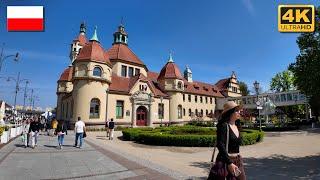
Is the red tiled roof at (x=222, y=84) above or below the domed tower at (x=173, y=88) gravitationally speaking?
above

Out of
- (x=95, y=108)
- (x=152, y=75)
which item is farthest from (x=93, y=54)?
(x=152, y=75)

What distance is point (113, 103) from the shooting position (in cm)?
4325

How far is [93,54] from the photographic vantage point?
4238cm

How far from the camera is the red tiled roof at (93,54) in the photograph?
41.8 m

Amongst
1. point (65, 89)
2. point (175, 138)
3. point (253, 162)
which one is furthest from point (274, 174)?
point (65, 89)

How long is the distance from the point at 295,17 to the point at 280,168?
249 inches

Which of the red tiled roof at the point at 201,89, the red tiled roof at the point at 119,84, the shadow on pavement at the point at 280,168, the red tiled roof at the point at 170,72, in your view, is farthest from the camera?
the red tiled roof at the point at 201,89

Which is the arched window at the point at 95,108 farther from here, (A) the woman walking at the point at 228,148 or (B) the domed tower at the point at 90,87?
(A) the woman walking at the point at 228,148

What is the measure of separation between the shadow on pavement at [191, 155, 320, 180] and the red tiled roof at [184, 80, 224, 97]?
4769 centimetres

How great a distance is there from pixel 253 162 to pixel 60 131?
11.9 m

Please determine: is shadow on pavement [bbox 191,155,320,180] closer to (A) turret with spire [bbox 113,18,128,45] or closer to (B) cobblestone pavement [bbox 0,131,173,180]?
(B) cobblestone pavement [bbox 0,131,173,180]

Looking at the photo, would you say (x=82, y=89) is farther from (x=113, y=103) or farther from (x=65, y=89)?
(x=65, y=89)

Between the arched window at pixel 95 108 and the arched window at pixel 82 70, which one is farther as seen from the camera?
the arched window at pixel 82 70

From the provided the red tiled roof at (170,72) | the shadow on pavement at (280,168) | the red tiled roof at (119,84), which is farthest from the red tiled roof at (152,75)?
the shadow on pavement at (280,168)
